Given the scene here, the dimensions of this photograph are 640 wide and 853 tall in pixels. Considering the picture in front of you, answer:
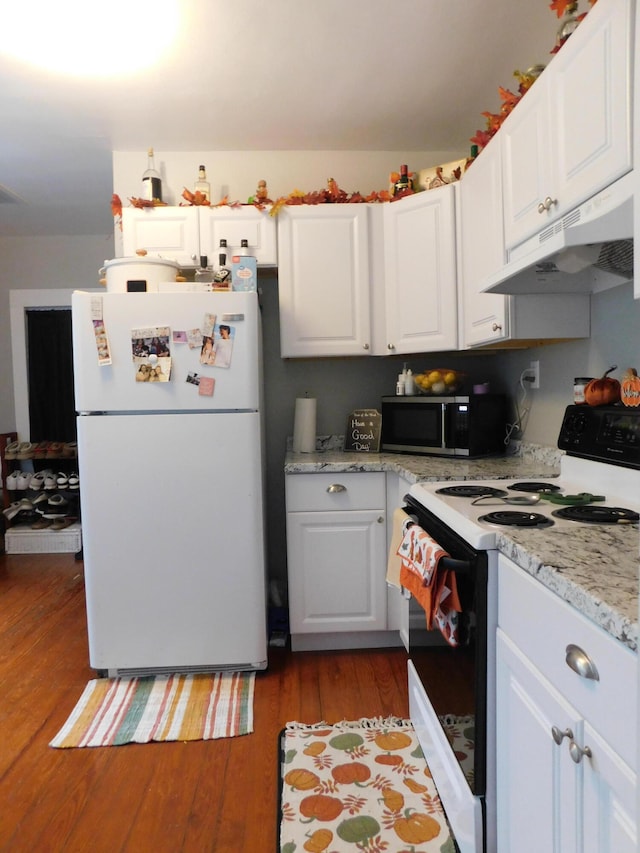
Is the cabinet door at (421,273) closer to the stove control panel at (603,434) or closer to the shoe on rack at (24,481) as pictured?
the stove control panel at (603,434)

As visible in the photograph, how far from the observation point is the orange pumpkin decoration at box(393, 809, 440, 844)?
1.38 meters

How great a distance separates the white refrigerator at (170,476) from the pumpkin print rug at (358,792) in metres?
0.52

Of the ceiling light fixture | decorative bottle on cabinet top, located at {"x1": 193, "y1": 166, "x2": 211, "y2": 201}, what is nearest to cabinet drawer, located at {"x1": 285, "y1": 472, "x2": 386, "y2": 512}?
decorative bottle on cabinet top, located at {"x1": 193, "y1": 166, "x2": 211, "y2": 201}

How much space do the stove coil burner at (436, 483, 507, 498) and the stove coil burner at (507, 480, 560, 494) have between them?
0.06 meters

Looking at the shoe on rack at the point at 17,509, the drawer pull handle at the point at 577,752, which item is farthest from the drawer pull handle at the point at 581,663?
the shoe on rack at the point at 17,509

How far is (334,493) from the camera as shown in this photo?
7.55 feet

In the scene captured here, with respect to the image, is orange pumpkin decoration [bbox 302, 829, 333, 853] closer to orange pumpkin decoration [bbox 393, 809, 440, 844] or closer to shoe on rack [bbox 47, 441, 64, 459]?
orange pumpkin decoration [bbox 393, 809, 440, 844]

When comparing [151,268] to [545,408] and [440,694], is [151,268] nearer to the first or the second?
[545,408]

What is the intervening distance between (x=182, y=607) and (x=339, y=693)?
702mm

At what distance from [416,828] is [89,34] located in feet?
8.61

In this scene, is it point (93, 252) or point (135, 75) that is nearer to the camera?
point (135, 75)

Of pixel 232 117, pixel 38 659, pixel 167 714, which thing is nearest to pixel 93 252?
pixel 232 117

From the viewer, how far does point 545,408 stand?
217cm

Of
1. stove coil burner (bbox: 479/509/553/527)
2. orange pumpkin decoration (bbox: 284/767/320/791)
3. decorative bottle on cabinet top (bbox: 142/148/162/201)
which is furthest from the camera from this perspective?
decorative bottle on cabinet top (bbox: 142/148/162/201)
